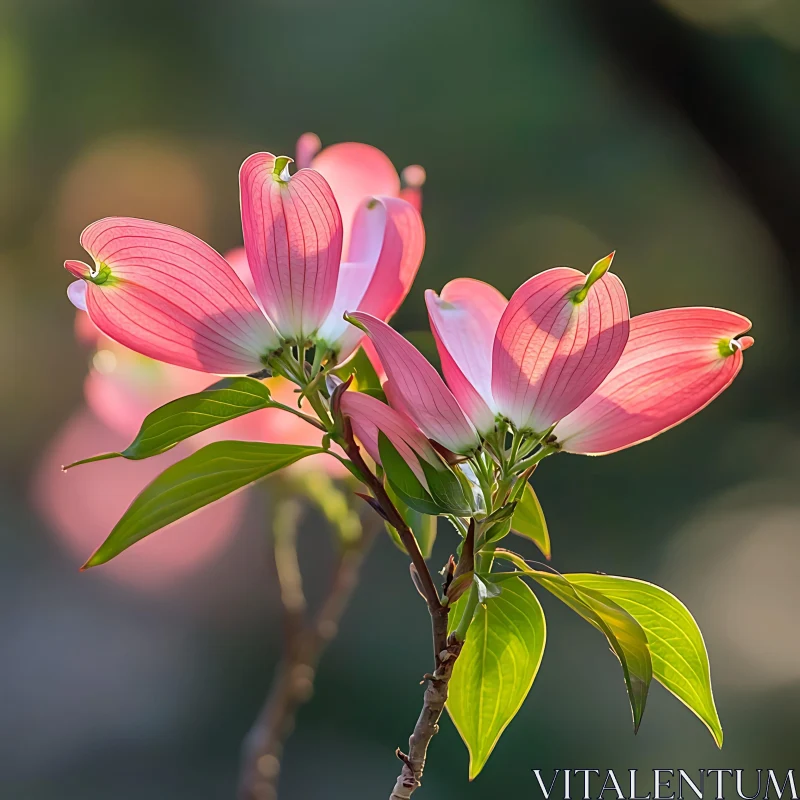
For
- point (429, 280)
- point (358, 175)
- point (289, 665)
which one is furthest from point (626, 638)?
point (429, 280)

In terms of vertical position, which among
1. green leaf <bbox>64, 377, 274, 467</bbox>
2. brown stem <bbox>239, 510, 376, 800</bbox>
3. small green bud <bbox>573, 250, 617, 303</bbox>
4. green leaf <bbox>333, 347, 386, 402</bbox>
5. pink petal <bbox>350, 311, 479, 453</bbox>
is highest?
small green bud <bbox>573, 250, 617, 303</bbox>

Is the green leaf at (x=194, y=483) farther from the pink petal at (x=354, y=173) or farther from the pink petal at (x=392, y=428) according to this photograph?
the pink petal at (x=354, y=173)

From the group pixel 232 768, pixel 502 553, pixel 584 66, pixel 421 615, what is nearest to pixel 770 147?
pixel 584 66

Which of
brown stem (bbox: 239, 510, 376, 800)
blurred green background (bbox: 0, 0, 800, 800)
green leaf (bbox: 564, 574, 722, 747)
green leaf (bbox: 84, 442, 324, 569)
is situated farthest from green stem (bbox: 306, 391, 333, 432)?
blurred green background (bbox: 0, 0, 800, 800)

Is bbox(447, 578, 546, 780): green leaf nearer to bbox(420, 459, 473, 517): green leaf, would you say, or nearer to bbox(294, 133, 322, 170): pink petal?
bbox(420, 459, 473, 517): green leaf

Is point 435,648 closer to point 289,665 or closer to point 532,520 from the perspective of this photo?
point 532,520

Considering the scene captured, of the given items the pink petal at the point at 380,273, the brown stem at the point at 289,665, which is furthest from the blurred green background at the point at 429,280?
the pink petal at the point at 380,273
